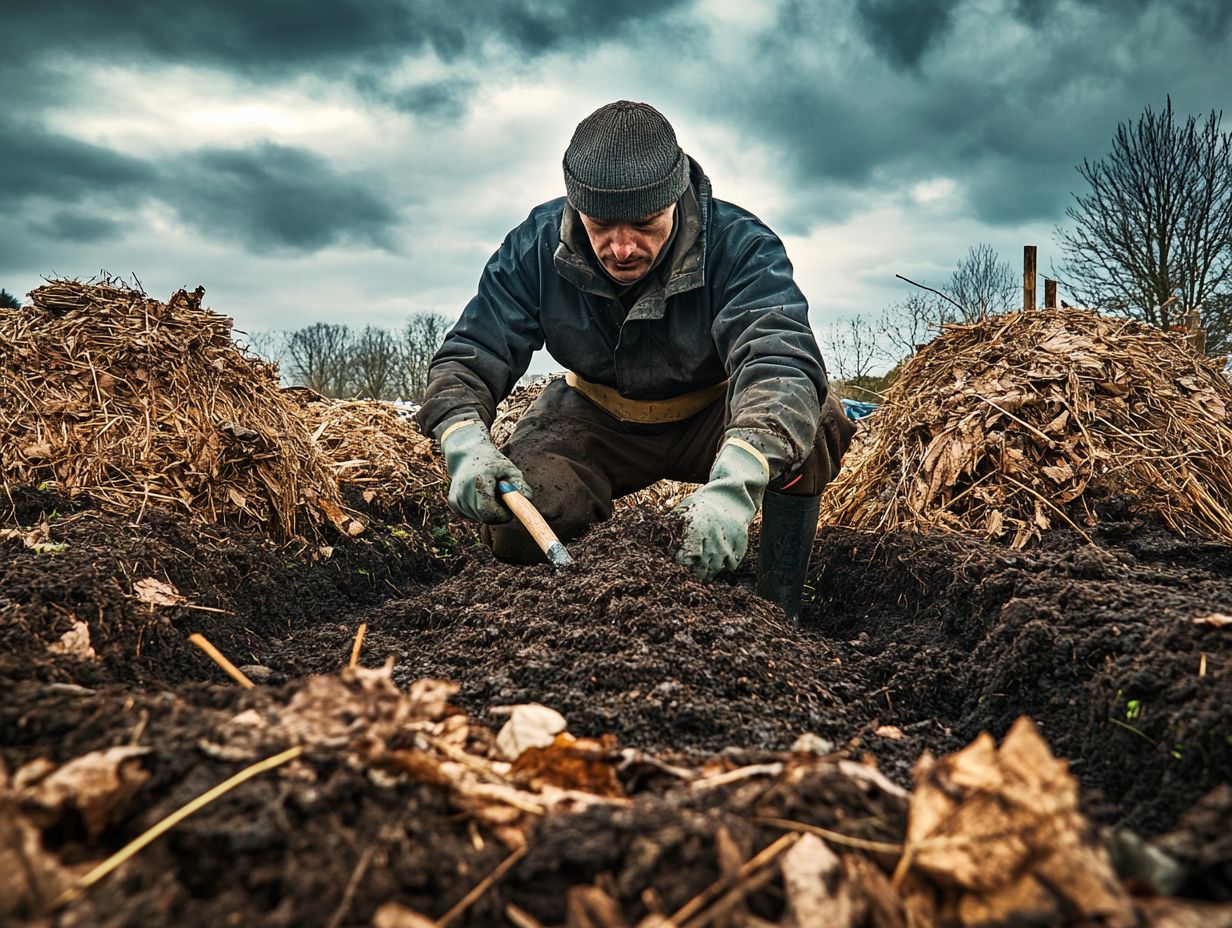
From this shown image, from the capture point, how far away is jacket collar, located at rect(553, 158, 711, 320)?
3463 millimetres

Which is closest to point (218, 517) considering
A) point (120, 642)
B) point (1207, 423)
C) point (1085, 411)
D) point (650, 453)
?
point (120, 642)

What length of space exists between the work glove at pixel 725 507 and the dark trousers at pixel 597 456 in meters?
0.78

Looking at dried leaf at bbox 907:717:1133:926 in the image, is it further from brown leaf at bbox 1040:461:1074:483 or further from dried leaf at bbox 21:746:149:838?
brown leaf at bbox 1040:461:1074:483

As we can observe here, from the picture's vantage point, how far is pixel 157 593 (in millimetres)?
2898

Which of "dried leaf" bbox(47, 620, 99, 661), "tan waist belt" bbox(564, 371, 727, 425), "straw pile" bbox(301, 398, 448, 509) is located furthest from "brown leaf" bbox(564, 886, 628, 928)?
"straw pile" bbox(301, 398, 448, 509)

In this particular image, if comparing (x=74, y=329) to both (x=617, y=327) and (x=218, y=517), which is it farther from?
(x=617, y=327)

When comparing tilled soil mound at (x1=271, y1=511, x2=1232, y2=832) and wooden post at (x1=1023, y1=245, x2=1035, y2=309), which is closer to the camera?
tilled soil mound at (x1=271, y1=511, x2=1232, y2=832)

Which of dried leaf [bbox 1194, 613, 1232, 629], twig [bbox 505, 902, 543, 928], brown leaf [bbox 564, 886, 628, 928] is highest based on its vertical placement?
dried leaf [bbox 1194, 613, 1232, 629]

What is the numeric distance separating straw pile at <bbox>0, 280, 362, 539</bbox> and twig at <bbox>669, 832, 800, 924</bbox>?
3443mm

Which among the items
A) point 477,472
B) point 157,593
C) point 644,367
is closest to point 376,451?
point 644,367

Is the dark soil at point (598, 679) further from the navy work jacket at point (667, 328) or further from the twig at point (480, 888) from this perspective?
the navy work jacket at point (667, 328)

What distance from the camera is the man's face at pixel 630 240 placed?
11.0 feet

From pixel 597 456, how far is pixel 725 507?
1.33 metres

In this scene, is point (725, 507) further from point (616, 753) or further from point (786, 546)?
Answer: point (616, 753)
